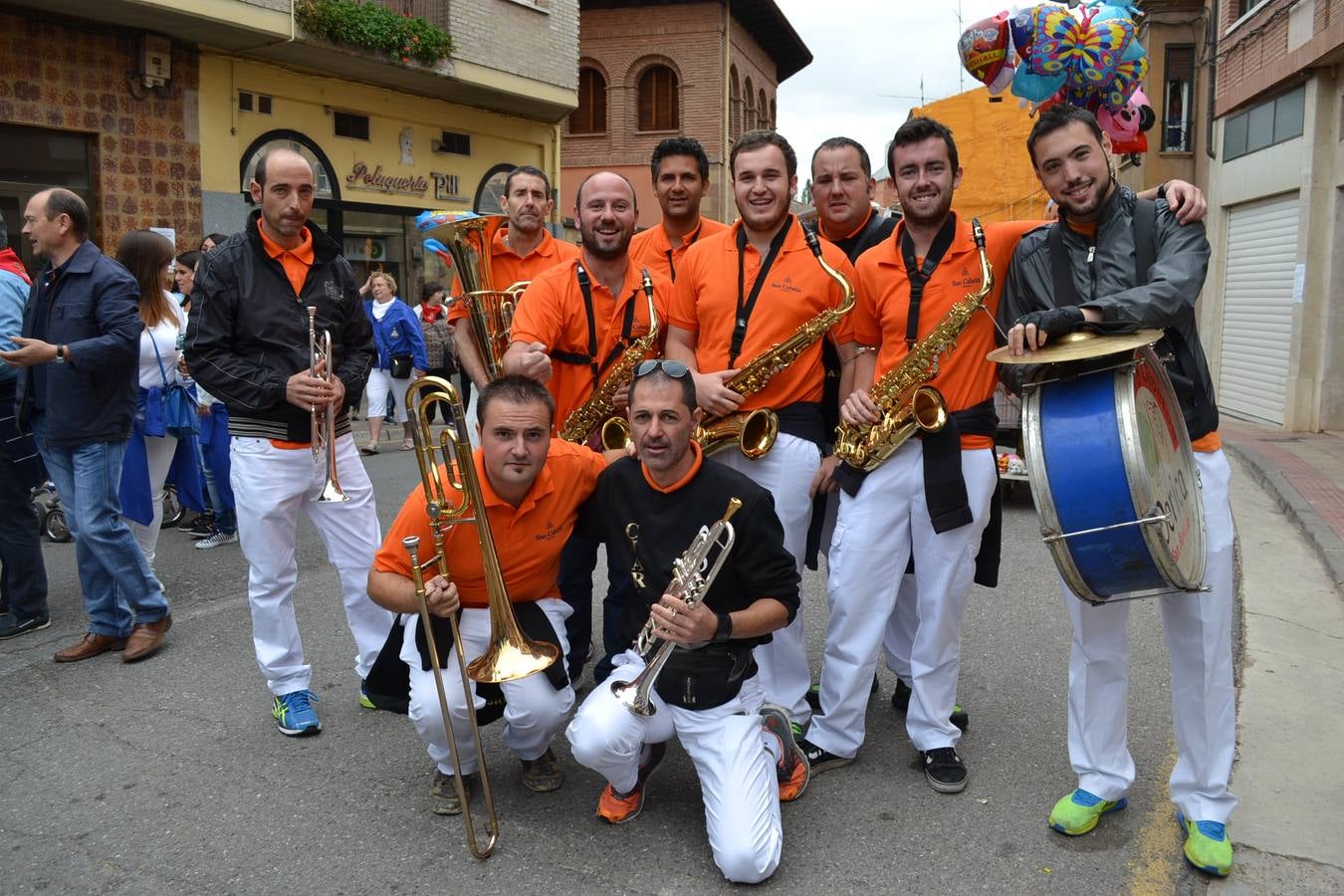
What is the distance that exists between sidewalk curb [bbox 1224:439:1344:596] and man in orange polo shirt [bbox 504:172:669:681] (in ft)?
15.3

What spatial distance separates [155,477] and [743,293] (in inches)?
160

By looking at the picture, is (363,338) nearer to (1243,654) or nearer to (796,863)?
(796,863)

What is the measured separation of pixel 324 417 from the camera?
4398mm

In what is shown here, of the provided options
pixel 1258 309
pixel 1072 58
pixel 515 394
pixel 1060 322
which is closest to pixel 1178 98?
pixel 1258 309

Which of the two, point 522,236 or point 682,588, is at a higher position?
point 522,236

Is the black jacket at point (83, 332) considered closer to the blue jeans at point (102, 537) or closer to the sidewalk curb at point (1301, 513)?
the blue jeans at point (102, 537)

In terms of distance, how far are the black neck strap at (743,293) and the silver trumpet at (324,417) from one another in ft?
5.30

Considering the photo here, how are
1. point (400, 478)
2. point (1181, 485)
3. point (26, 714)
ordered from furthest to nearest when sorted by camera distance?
point (400, 478)
point (26, 714)
point (1181, 485)

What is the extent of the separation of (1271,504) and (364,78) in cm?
1343

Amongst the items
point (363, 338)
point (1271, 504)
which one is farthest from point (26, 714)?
point (1271, 504)

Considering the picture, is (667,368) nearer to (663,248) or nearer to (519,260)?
(663,248)

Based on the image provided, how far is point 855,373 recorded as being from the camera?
13.5 ft

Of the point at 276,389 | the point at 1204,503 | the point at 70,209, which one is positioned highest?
the point at 70,209

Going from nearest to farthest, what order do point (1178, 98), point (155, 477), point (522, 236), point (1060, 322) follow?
point (1060, 322) → point (522, 236) → point (155, 477) → point (1178, 98)
